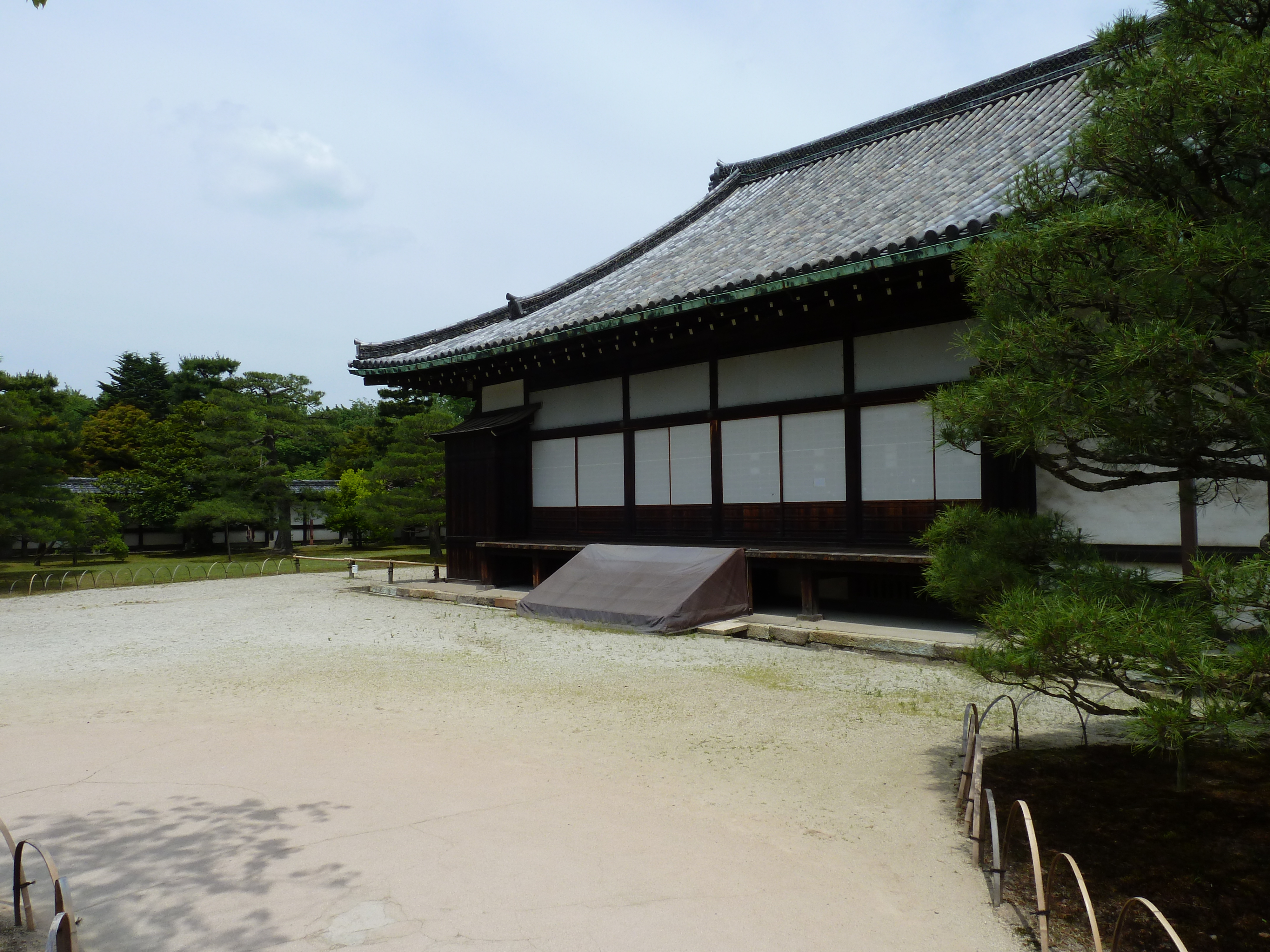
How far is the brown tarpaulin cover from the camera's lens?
952cm

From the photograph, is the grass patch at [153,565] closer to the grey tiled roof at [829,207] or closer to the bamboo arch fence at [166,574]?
the bamboo arch fence at [166,574]

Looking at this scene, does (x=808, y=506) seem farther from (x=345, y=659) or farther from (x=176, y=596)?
(x=176, y=596)

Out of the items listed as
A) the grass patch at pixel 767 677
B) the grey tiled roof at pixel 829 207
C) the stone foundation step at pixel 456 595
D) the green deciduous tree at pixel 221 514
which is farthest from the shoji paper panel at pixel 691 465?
the green deciduous tree at pixel 221 514

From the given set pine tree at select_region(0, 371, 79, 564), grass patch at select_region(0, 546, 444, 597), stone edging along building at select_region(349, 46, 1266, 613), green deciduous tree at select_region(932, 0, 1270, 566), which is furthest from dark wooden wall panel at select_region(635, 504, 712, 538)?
pine tree at select_region(0, 371, 79, 564)

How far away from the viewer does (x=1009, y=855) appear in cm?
365

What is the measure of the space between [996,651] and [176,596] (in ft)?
49.3

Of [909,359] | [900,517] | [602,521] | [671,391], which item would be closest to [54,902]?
[900,517]

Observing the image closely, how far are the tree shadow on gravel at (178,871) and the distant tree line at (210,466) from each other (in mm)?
12085

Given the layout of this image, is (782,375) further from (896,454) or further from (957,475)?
(957,475)

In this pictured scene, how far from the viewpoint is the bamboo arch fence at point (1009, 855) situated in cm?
245

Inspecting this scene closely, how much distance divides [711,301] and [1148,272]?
6.75m

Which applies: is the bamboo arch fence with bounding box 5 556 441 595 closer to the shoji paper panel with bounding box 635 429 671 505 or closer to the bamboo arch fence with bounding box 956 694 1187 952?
the shoji paper panel with bounding box 635 429 671 505

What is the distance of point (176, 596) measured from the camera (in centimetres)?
1492

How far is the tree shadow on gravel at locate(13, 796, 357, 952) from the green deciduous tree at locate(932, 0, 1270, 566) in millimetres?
3392
